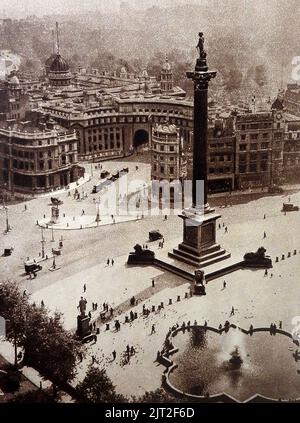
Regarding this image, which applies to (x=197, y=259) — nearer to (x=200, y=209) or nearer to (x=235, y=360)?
(x=200, y=209)

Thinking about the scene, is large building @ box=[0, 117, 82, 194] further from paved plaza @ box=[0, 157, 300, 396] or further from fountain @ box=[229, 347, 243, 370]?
fountain @ box=[229, 347, 243, 370]

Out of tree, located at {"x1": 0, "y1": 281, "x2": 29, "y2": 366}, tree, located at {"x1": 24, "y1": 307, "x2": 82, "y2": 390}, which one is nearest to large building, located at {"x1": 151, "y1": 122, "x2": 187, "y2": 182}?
tree, located at {"x1": 0, "y1": 281, "x2": 29, "y2": 366}

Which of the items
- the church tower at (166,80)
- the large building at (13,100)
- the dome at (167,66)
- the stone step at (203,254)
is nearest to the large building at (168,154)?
the stone step at (203,254)

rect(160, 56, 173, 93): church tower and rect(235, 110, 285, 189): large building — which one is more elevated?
rect(160, 56, 173, 93): church tower

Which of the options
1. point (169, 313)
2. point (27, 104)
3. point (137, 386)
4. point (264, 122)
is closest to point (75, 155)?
point (27, 104)

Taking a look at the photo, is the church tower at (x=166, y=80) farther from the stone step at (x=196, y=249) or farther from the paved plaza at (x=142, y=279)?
the stone step at (x=196, y=249)

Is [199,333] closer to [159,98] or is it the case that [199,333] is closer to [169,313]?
[169,313]

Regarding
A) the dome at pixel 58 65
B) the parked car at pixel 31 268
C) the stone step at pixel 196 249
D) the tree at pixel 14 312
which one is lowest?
the parked car at pixel 31 268
